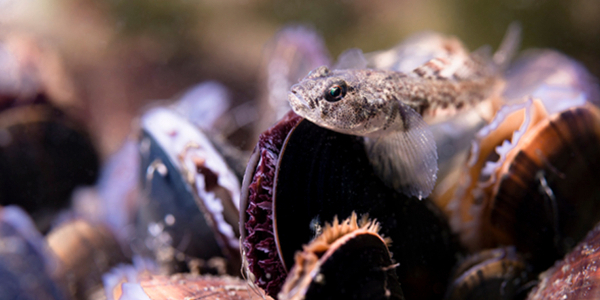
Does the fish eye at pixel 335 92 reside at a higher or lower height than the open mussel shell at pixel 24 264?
higher

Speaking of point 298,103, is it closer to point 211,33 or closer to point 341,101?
point 341,101

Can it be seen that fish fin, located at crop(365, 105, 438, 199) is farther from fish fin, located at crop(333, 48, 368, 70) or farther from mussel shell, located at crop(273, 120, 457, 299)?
fish fin, located at crop(333, 48, 368, 70)

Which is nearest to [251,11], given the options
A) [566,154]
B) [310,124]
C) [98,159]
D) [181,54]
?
[181,54]

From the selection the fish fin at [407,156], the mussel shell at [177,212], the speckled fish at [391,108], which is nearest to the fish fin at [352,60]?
the speckled fish at [391,108]

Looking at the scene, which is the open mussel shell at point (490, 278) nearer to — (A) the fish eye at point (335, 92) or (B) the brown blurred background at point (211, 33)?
(A) the fish eye at point (335, 92)

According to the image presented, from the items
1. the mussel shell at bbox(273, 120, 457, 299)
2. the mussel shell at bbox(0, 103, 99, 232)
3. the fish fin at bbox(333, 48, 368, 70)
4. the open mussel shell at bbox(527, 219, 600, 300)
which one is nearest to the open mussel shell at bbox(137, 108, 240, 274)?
the mussel shell at bbox(273, 120, 457, 299)

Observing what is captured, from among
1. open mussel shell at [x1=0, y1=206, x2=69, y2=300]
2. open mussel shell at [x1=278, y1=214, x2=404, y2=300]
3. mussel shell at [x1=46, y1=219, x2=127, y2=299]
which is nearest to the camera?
open mussel shell at [x1=278, y1=214, x2=404, y2=300]
